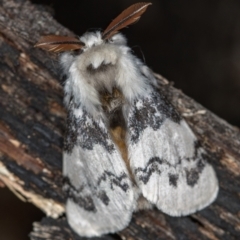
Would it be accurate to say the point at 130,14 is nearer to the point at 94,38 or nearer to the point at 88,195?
the point at 94,38

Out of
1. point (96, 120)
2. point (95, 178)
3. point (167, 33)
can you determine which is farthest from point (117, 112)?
point (167, 33)

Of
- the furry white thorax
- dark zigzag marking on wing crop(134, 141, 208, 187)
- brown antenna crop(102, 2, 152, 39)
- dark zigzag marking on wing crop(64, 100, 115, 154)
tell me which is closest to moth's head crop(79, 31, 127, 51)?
the furry white thorax

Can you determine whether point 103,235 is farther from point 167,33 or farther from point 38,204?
point 167,33

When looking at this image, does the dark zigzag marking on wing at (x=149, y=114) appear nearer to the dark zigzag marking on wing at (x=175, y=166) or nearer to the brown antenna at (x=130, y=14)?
the dark zigzag marking on wing at (x=175, y=166)

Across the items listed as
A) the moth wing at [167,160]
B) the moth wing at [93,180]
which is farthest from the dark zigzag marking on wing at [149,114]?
the moth wing at [93,180]

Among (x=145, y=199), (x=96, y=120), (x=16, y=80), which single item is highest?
(x=16, y=80)

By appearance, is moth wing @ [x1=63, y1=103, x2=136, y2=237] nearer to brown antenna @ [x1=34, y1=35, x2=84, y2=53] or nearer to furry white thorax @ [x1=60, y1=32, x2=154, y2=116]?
furry white thorax @ [x1=60, y1=32, x2=154, y2=116]

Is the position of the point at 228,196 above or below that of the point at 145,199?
below
